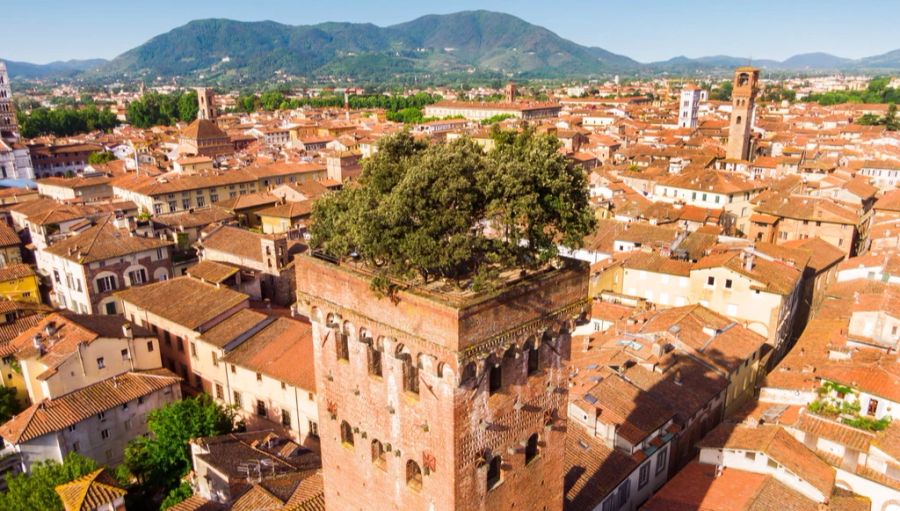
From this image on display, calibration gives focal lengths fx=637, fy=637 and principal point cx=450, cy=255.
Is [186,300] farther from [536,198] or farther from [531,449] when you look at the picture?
[536,198]

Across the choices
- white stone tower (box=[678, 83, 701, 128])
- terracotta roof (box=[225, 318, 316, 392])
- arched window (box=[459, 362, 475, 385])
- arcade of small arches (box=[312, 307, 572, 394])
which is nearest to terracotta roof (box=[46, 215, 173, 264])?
terracotta roof (box=[225, 318, 316, 392])

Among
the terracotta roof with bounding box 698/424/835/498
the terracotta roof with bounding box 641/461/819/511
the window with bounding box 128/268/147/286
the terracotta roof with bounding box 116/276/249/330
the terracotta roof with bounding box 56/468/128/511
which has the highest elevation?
the terracotta roof with bounding box 116/276/249/330

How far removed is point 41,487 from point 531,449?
24.7 metres

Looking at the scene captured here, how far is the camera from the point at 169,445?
35.3 metres

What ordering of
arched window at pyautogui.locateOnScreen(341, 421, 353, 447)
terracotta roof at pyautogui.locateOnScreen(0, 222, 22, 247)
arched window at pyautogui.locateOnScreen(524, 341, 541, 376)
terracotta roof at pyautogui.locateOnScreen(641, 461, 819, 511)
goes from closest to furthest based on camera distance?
arched window at pyautogui.locateOnScreen(524, 341, 541, 376) < arched window at pyautogui.locateOnScreen(341, 421, 353, 447) < terracotta roof at pyautogui.locateOnScreen(641, 461, 819, 511) < terracotta roof at pyautogui.locateOnScreen(0, 222, 22, 247)

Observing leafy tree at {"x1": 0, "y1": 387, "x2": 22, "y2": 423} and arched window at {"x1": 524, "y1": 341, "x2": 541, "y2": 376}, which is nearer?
arched window at {"x1": 524, "y1": 341, "x2": 541, "y2": 376}

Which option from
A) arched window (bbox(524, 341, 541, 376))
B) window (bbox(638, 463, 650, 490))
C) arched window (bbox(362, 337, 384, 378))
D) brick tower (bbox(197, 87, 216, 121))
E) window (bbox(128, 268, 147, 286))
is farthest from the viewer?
brick tower (bbox(197, 87, 216, 121))

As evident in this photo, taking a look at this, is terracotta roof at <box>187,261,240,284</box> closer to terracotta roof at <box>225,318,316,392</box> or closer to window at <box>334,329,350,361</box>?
terracotta roof at <box>225,318,316,392</box>

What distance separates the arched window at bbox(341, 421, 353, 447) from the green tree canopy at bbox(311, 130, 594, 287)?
222 inches

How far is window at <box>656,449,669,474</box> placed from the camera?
32.7 metres

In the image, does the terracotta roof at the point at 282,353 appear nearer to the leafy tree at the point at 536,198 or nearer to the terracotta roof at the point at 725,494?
the terracotta roof at the point at 725,494

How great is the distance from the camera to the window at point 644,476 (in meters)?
31.4

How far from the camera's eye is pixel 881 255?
56.3 metres

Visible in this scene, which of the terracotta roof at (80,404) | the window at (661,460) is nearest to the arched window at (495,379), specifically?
the window at (661,460)
